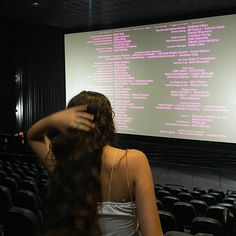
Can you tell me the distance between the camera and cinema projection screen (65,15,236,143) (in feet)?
35.8

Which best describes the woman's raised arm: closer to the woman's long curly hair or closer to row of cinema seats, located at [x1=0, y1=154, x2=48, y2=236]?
the woman's long curly hair

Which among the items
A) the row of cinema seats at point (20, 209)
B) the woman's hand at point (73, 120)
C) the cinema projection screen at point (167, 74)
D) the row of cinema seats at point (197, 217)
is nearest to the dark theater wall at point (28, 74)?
the cinema projection screen at point (167, 74)

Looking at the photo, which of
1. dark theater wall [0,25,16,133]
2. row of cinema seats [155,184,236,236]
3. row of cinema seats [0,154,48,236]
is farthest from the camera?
dark theater wall [0,25,16,133]

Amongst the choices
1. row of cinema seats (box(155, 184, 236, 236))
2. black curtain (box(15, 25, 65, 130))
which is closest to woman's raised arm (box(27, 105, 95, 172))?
row of cinema seats (box(155, 184, 236, 236))

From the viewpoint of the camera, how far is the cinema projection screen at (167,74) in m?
10.9

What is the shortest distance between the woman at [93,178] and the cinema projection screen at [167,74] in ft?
33.1

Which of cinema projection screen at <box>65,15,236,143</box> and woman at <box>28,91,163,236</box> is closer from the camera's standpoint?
woman at <box>28,91,163,236</box>

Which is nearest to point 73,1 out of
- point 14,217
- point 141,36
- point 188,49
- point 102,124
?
point 141,36

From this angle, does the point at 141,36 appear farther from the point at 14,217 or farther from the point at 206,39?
the point at 14,217

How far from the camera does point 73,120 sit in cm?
119

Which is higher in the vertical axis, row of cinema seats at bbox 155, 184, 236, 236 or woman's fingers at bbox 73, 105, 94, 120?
woman's fingers at bbox 73, 105, 94, 120

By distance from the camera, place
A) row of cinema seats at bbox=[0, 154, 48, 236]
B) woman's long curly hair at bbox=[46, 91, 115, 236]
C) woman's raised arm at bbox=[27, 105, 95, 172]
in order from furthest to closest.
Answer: row of cinema seats at bbox=[0, 154, 48, 236]
woman's raised arm at bbox=[27, 105, 95, 172]
woman's long curly hair at bbox=[46, 91, 115, 236]

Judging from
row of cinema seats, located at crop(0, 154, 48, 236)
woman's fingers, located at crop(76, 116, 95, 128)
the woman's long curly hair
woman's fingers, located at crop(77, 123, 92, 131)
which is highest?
woman's fingers, located at crop(76, 116, 95, 128)

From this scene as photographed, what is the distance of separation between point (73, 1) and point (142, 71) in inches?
131
